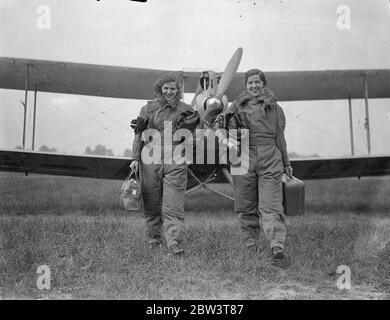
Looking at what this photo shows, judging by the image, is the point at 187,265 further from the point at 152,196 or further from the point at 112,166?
the point at 112,166

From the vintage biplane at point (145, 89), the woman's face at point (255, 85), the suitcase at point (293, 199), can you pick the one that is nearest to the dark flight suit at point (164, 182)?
the woman's face at point (255, 85)

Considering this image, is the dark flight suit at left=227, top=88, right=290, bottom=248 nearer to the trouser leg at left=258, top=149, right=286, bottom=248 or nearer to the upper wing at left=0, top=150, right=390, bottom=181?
the trouser leg at left=258, top=149, right=286, bottom=248

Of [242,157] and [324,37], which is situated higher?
[324,37]

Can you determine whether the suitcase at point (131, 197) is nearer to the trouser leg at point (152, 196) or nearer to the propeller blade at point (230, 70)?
the trouser leg at point (152, 196)

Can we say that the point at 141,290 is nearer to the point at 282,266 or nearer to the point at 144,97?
the point at 282,266

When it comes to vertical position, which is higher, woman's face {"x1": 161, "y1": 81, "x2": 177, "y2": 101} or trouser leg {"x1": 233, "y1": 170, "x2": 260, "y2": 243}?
woman's face {"x1": 161, "y1": 81, "x2": 177, "y2": 101}

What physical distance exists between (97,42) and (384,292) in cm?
490

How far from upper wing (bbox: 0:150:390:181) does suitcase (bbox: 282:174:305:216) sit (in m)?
3.95

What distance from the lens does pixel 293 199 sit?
160 inches

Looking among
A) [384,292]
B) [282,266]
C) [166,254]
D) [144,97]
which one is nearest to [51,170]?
[144,97]

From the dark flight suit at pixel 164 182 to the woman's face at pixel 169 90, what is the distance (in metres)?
0.10

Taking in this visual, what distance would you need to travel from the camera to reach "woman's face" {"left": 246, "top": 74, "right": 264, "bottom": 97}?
419 cm

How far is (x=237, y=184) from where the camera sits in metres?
4.19

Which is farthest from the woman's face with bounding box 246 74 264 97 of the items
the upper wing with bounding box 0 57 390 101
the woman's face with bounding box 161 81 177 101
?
the upper wing with bounding box 0 57 390 101
